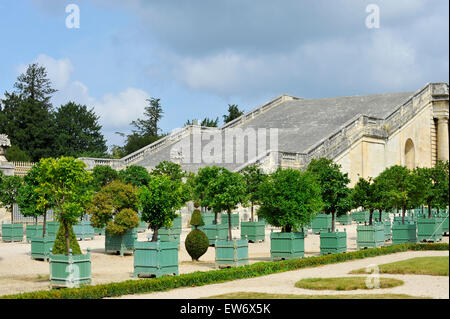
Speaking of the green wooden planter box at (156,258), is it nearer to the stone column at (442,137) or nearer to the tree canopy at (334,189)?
the tree canopy at (334,189)

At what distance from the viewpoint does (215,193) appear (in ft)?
88.4

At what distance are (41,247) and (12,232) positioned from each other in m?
8.93

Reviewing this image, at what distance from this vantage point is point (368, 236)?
90.1ft

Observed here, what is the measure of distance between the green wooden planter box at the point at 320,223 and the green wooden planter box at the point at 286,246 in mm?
13655

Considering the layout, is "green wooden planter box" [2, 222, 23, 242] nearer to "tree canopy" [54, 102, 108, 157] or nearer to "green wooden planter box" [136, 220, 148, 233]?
"green wooden planter box" [136, 220, 148, 233]

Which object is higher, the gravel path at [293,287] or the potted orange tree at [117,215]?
the potted orange tree at [117,215]

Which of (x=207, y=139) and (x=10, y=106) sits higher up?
(x=10, y=106)

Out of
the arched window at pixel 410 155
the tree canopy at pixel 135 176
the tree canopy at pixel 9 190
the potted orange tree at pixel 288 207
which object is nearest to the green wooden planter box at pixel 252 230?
the potted orange tree at pixel 288 207

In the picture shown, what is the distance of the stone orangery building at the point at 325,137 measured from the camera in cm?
4781

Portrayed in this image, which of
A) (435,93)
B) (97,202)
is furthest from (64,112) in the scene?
(97,202)
